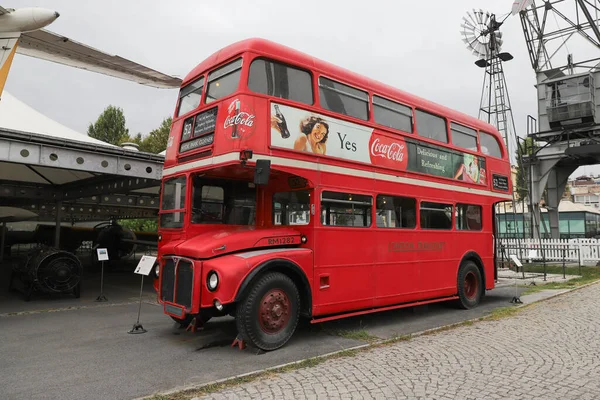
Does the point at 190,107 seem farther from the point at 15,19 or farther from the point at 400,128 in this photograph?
the point at 15,19

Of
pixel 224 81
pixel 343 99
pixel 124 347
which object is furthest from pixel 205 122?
pixel 124 347

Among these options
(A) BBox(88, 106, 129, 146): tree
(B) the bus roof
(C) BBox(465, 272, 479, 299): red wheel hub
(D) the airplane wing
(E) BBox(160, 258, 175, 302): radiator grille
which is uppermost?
(A) BBox(88, 106, 129, 146): tree

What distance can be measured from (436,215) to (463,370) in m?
4.16

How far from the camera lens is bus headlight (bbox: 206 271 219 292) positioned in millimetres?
5532

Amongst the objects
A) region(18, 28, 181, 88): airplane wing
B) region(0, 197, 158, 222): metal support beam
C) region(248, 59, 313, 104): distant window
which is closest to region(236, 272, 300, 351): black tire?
region(248, 59, 313, 104): distant window

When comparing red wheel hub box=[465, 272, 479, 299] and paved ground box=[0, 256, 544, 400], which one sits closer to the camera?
paved ground box=[0, 256, 544, 400]

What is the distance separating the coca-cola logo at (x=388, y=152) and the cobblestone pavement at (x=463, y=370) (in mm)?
3101

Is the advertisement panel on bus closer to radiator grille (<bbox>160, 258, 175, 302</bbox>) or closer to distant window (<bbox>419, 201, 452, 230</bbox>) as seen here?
distant window (<bbox>419, 201, 452, 230</bbox>)

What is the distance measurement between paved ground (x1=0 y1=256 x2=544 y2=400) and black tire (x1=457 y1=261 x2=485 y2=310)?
25 centimetres

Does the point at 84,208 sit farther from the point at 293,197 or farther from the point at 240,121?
the point at 240,121

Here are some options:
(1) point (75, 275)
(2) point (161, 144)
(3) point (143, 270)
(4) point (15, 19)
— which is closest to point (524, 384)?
(3) point (143, 270)

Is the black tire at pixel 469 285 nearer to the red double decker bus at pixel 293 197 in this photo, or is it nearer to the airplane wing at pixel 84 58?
the red double decker bus at pixel 293 197

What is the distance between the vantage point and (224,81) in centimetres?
648

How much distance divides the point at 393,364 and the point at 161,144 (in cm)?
3430
